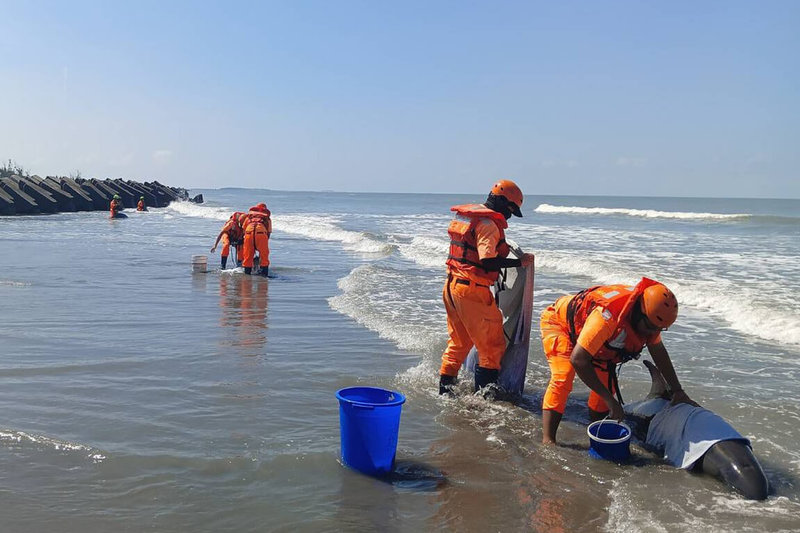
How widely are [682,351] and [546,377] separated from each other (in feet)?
7.06

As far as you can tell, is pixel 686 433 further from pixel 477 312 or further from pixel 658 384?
pixel 477 312

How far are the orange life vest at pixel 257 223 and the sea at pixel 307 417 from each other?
5.84ft

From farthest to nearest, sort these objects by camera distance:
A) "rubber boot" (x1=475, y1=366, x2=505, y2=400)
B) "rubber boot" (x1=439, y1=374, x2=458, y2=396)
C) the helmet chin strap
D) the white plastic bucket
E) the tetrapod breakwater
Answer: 1. the tetrapod breakwater
2. the white plastic bucket
3. "rubber boot" (x1=439, y1=374, x2=458, y2=396)
4. "rubber boot" (x1=475, y1=366, x2=505, y2=400)
5. the helmet chin strap

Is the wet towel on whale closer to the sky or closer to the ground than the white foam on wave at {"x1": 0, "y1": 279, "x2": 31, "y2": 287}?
closer to the ground

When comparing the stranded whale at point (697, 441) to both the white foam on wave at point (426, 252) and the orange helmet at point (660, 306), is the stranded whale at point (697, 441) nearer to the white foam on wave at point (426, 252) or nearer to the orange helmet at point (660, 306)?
the orange helmet at point (660, 306)

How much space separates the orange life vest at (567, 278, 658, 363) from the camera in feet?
14.4

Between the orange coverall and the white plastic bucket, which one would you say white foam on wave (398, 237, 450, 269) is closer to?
the white plastic bucket

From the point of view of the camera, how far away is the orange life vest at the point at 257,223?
13.5 metres

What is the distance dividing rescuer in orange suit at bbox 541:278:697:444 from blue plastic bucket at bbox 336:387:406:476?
4.19ft

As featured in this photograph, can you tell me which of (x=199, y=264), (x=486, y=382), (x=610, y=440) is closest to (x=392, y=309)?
(x=486, y=382)

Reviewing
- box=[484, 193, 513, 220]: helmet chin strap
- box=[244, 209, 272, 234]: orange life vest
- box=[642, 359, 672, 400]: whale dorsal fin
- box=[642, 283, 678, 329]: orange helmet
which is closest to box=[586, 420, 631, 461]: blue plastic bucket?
box=[642, 359, 672, 400]: whale dorsal fin

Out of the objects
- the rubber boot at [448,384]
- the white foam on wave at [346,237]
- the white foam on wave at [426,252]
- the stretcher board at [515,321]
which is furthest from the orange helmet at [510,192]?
the white foam on wave at [346,237]

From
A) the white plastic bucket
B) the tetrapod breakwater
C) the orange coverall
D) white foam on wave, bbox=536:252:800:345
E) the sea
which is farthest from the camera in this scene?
the tetrapod breakwater

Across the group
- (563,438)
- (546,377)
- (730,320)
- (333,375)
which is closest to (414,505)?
(563,438)
